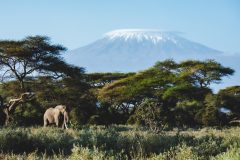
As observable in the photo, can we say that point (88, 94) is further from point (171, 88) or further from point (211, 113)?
point (211, 113)

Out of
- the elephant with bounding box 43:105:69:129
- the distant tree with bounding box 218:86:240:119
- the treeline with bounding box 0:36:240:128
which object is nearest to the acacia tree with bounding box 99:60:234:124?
the treeline with bounding box 0:36:240:128

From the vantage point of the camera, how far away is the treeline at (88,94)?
34.6 metres

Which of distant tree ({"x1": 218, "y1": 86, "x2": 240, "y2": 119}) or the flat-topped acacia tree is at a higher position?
the flat-topped acacia tree

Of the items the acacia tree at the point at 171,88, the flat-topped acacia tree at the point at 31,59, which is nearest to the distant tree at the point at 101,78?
the acacia tree at the point at 171,88

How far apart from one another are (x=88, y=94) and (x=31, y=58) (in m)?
5.92

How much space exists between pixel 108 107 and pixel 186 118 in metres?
5.89

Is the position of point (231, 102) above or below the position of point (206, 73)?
below

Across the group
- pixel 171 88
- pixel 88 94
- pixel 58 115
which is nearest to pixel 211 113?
pixel 171 88

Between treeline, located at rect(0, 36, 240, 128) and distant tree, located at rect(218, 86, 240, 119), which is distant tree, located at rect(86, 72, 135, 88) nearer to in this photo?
treeline, located at rect(0, 36, 240, 128)

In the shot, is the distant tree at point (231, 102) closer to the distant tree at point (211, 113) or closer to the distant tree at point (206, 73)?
the distant tree at point (211, 113)

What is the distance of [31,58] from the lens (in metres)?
35.2

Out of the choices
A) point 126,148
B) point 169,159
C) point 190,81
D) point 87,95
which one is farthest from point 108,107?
point 169,159

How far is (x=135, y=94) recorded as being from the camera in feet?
130

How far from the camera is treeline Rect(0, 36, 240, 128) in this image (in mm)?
34562
